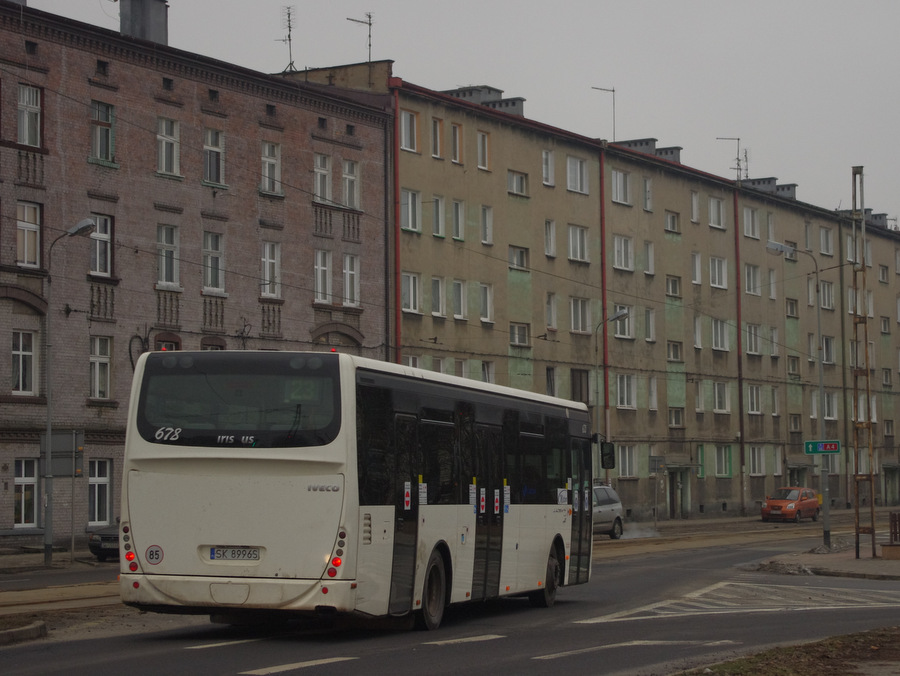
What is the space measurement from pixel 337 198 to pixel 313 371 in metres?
34.5

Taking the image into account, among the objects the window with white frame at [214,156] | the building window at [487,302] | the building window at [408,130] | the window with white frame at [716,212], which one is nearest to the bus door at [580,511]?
the window with white frame at [214,156]

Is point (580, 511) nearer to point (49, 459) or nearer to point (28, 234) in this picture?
point (49, 459)

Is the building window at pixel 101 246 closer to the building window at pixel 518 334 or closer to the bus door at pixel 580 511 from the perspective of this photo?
the building window at pixel 518 334

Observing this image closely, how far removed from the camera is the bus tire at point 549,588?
70.9 feet

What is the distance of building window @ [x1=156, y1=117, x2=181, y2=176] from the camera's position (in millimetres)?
43062

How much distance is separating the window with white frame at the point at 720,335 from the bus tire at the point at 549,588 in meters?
49.8

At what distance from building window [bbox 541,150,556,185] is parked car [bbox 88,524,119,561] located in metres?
28.8

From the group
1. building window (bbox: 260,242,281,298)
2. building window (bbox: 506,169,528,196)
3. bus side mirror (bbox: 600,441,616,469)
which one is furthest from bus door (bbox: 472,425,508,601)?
building window (bbox: 506,169,528,196)

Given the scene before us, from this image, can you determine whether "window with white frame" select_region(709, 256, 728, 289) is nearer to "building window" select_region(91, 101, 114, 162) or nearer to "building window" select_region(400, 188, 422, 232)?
"building window" select_region(400, 188, 422, 232)

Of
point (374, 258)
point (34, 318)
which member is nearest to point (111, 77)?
point (34, 318)

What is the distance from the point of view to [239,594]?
1475 centimetres

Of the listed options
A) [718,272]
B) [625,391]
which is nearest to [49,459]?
[625,391]

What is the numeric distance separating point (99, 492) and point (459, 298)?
17885mm

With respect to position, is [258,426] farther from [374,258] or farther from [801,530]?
[801,530]
